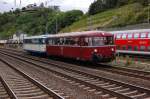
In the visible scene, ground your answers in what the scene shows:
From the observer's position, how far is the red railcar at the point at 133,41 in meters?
32.3

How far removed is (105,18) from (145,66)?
7813 centimetres

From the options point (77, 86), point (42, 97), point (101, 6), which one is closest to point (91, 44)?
point (77, 86)

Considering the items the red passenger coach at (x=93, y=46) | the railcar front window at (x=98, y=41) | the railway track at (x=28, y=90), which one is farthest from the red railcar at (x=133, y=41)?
the railway track at (x=28, y=90)

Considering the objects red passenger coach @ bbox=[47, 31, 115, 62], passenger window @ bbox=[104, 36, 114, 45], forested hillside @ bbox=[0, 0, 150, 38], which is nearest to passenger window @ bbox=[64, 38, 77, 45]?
red passenger coach @ bbox=[47, 31, 115, 62]

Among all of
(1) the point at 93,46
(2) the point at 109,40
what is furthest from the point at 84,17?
(1) the point at 93,46

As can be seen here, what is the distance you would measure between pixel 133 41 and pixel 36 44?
17.6 meters

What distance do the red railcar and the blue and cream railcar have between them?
9.41 m

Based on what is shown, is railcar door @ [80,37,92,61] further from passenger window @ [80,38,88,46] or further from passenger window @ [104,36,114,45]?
passenger window @ [104,36,114,45]

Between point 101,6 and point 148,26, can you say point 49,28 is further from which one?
point 148,26

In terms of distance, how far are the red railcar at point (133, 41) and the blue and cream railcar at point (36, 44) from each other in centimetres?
941

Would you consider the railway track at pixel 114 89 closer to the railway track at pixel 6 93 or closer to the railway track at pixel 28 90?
the railway track at pixel 28 90

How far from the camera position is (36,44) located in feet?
161

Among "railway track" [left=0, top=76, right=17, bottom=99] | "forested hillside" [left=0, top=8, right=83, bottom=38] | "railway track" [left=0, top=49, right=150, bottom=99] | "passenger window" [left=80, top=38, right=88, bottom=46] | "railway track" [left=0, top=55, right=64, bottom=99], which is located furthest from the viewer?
"forested hillside" [left=0, top=8, right=83, bottom=38]

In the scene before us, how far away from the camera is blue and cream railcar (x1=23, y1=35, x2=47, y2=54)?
44594 millimetres
